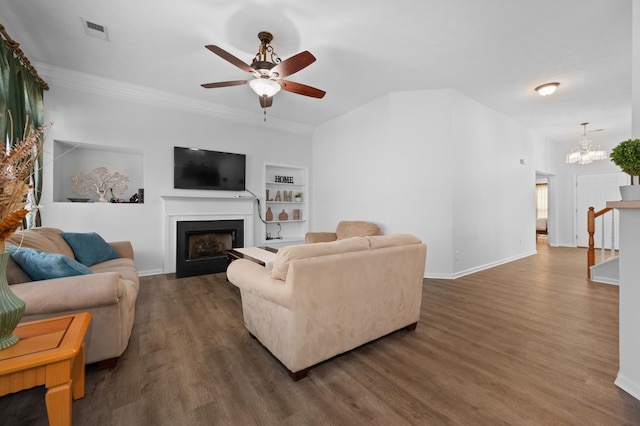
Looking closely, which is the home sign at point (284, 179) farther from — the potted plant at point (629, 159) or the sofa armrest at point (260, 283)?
the potted plant at point (629, 159)

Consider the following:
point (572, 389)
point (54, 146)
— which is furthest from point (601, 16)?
point (54, 146)

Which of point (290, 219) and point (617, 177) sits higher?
point (617, 177)

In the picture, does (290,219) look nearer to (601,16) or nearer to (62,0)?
(62,0)

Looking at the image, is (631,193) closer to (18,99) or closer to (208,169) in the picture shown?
(208,169)

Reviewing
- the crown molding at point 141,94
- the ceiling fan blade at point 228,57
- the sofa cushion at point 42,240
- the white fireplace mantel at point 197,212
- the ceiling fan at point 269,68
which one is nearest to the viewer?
the sofa cushion at point 42,240

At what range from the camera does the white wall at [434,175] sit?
4266 mm

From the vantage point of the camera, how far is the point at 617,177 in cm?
654

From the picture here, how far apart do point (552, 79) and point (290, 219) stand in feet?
16.8

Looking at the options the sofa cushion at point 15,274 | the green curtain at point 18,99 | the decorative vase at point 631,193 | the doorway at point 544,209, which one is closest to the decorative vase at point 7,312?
the sofa cushion at point 15,274

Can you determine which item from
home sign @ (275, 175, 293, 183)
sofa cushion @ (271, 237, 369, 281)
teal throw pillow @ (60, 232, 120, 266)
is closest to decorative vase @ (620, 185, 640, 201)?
sofa cushion @ (271, 237, 369, 281)

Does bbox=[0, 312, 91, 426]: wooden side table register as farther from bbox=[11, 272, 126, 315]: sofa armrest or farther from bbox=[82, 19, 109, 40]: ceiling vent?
bbox=[82, 19, 109, 40]: ceiling vent

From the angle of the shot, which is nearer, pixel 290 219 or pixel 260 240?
pixel 260 240

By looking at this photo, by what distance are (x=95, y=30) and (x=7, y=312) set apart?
10.1 ft

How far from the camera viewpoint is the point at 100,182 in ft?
13.8
